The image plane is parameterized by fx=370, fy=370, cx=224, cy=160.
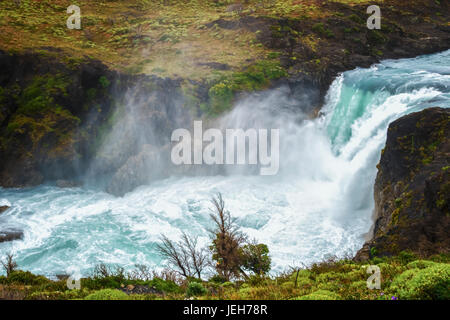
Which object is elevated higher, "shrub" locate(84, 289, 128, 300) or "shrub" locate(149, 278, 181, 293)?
"shrub" locate(84, 289, 128, 300)

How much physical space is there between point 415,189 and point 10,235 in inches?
948

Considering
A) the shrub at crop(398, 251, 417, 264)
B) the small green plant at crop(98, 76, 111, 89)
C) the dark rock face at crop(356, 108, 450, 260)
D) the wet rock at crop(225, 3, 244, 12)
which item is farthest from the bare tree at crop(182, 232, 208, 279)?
the wet rock at crop(225, 3, 244, 12)

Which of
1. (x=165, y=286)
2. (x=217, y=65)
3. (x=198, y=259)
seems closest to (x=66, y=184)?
(x=198, y=259)

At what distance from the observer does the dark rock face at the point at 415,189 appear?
1375 centimetres

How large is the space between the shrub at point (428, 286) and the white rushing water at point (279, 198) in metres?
11.8

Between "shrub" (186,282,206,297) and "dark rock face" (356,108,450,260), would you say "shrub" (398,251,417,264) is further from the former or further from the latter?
"shrub" (186,282,206,297)

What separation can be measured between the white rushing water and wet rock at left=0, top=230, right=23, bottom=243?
16.3 inches

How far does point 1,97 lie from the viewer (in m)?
31.8

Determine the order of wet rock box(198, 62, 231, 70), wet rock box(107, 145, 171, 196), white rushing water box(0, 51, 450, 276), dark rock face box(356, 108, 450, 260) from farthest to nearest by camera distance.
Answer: wet rock box(198, 62, 231, 70), wet rock box(107, 145, 171, 196), white rushing water box(0, 51, 450, 276), dark rock face box(356, 108, 450, 260)

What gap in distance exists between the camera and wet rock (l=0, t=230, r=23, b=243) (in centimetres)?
2397
